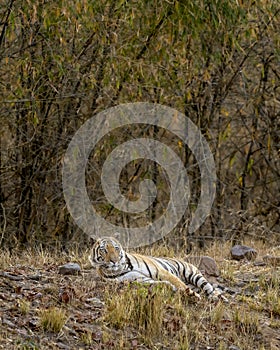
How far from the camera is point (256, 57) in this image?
1365cm

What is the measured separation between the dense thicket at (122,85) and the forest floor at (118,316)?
393cm

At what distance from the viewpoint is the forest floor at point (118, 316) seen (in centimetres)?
598

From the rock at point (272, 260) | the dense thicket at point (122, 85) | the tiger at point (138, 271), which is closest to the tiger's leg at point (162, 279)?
the tiger at point (138, 271)

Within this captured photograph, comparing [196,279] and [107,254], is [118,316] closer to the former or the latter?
[107,254]

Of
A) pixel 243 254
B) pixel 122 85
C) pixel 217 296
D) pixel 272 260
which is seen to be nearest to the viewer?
pixel 217 296

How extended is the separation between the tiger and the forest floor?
5.6 inches

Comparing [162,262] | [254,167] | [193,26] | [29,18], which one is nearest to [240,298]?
[162,262]

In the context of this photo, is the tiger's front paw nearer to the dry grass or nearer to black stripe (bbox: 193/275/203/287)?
black stripe (bbox: 193/275/203/287)

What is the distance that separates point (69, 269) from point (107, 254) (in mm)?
409

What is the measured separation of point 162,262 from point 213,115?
5.85m

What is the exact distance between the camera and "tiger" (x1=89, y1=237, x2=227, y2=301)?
295 inches

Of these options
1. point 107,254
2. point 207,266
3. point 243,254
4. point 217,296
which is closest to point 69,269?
point 107,254

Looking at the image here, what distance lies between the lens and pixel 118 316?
629 cm

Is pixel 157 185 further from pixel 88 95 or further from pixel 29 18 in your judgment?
pixel 29 18
